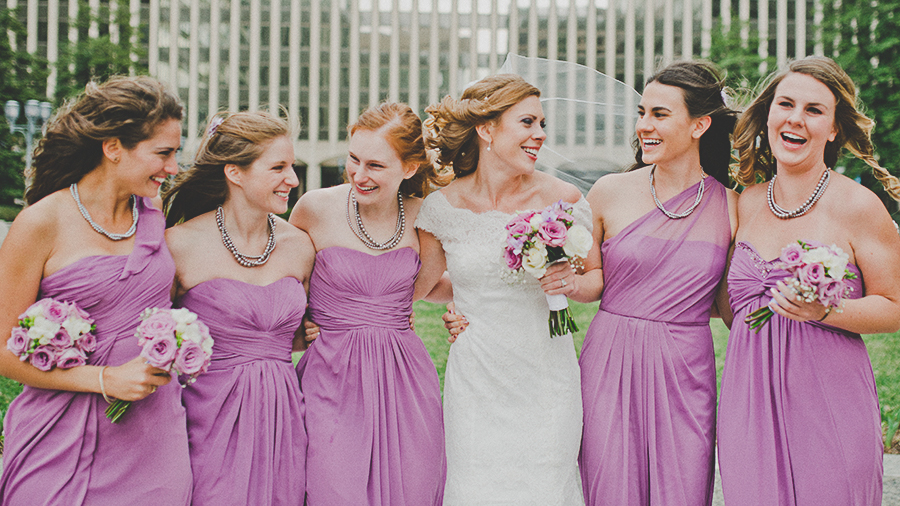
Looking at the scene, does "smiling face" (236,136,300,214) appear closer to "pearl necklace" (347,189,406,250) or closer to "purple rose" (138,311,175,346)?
"pearl necklace" (347,189,406,250)

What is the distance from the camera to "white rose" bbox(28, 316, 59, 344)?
2963 mm

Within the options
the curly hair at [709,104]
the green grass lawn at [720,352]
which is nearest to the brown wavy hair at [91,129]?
the curly hair at [709,104]

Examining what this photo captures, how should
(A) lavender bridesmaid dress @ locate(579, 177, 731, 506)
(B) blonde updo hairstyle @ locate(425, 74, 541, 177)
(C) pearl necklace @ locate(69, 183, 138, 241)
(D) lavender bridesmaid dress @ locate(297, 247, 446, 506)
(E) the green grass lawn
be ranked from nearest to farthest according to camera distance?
1. (C) pearl necklace @ locate(69, 183, 138, 241)
2. (D) lavender bridesmaid dress @ locate(297, 247, 446, 506)
3. (A) lavender bridesmaid dress @ locate(579, 177, 731, 506)
4. (B) blonde updo hairstyle @ locate(425, 74, 541, 177)
5. (E) the green grass lawn

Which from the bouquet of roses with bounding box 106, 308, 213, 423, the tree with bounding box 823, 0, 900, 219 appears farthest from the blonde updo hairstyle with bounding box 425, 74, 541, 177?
the tree with bounding box 823, 0, 900, 219

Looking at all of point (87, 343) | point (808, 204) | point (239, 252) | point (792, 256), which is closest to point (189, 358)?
point (87, 343)

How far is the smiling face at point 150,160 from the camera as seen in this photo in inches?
133

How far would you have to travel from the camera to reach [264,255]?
3.84 m

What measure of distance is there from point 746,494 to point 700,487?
30 cm

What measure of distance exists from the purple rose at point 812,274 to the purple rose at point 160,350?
8.47ft

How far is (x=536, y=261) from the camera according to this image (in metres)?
3.63

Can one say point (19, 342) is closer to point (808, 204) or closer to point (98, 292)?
point (98, 292)

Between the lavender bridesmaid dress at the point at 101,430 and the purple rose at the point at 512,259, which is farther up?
the purple rose at the point at 512,259

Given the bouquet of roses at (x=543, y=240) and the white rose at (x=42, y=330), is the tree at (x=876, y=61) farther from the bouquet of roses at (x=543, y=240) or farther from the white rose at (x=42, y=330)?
the white rose at (x=42, y=330)

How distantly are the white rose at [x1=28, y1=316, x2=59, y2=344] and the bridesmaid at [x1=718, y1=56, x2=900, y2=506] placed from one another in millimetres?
3063
